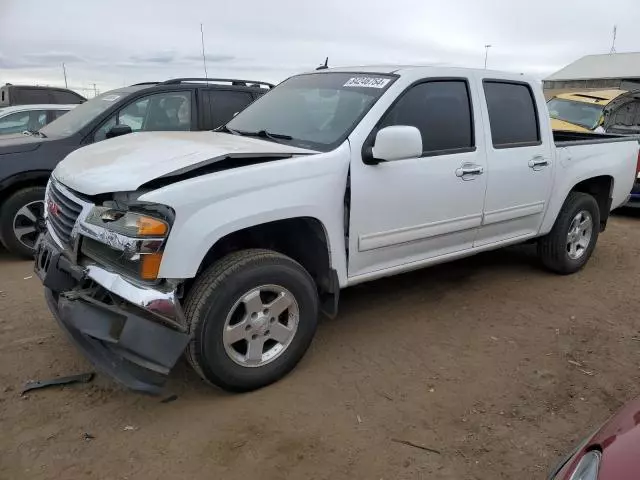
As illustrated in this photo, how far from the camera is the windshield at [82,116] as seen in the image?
560cm

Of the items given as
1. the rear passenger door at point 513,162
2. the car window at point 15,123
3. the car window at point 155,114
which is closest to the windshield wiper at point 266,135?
the rear passenger door at point 513,162

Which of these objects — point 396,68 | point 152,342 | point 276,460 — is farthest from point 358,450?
point 396,68

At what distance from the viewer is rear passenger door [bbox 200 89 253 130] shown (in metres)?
6.27

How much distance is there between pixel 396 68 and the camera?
382cm

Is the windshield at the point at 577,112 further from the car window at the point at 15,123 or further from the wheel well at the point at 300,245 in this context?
the car window at the point at 15,123

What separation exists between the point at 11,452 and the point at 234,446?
1054 mm

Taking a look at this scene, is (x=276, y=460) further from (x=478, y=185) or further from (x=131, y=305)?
(x=478, y=185)

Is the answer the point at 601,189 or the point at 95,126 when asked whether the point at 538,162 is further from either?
the point at 95,126

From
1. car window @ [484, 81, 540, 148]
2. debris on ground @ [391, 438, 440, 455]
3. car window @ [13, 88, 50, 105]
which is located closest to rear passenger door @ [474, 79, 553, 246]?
car window @ [484, 81, 540, 148]

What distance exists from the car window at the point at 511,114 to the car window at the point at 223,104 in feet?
10.2

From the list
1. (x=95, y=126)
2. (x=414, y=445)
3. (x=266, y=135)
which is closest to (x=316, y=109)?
(x=266, y=135)

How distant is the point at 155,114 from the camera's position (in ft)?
19.7

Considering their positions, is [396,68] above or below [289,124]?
above

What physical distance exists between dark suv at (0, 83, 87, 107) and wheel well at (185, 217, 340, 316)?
387 inches
